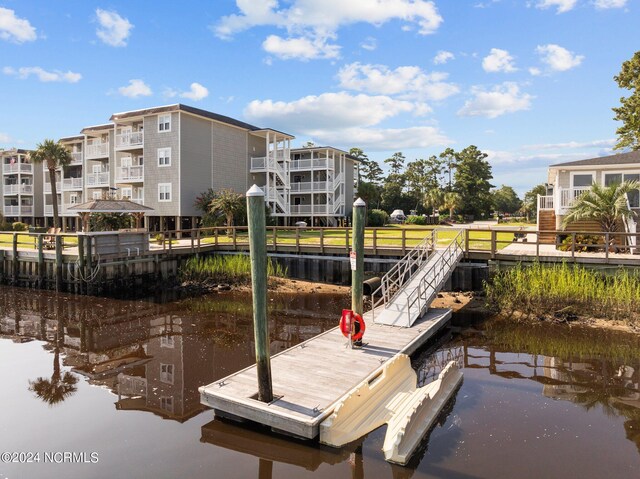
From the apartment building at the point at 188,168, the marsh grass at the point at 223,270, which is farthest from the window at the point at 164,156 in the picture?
the marsh grass at the point at 223,270

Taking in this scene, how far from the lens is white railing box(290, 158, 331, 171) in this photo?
40562 mm

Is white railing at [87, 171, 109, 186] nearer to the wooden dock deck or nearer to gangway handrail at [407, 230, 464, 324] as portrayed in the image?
gangway handrail at [407, 230, 464, 324]

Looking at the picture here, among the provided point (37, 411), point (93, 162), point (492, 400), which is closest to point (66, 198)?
point (93, 162)

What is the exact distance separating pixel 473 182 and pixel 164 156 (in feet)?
163

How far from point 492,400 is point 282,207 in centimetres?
3107

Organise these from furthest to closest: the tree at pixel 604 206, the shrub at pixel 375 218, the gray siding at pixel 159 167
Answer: the shrub at pixel 375 218, the gray siding at pixel 159 167, the tree at pixel 604 206

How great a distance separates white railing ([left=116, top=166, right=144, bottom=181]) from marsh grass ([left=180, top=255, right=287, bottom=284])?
15670mm

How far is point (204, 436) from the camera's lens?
6926 millimetres

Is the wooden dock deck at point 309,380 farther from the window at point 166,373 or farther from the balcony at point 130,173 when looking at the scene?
the balcony at point 130,173

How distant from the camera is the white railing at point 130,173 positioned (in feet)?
112

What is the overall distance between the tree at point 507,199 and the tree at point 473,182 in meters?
36.2

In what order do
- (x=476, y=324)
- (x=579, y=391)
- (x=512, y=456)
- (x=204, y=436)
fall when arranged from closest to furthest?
(x=512, y=456) → (x=204, y=436) → (x=579, y=391) → (x=476, y=324)

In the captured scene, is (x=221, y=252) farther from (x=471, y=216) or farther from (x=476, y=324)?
(x=471, y=216)

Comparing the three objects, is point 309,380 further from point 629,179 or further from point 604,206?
point 629,179
